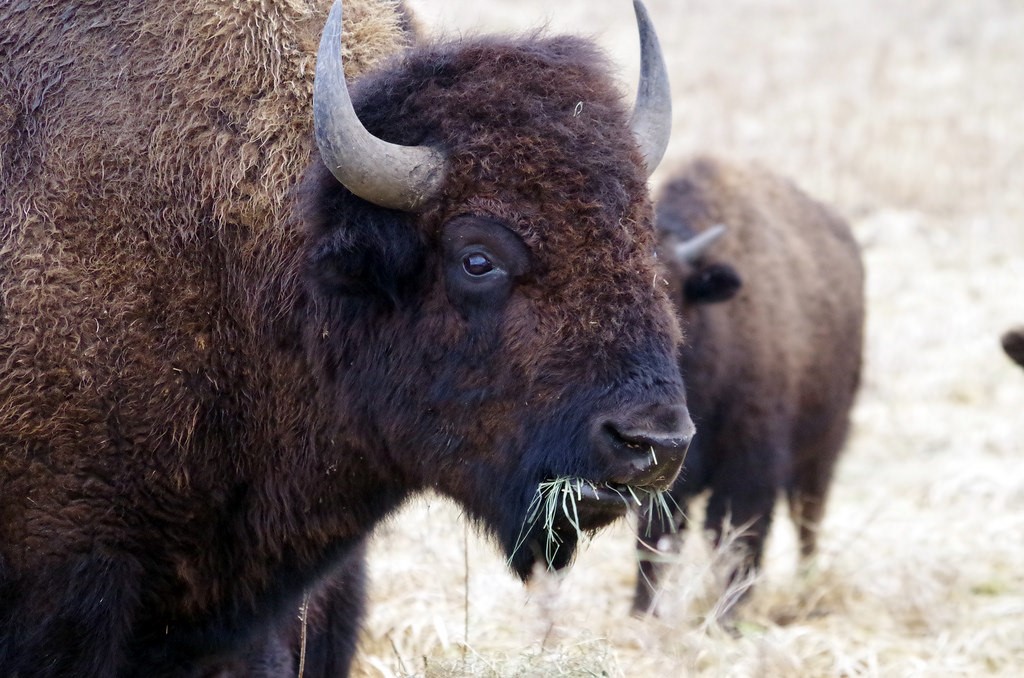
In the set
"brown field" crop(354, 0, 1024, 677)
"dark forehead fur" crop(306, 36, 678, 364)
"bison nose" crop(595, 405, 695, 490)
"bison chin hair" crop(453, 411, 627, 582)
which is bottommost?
"brown field" crop(354, 0, 1024, 677)

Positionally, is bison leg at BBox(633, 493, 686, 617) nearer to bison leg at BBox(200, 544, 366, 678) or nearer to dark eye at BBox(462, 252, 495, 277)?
bison leg at BBox(200, 544, 366, 678)

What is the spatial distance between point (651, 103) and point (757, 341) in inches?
167

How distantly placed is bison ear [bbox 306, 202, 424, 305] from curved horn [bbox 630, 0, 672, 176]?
3.18 ft

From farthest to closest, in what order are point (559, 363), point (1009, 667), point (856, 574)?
point (856, 574) < point (1009, 667) < point (559, 363)

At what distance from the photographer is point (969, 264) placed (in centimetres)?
1619

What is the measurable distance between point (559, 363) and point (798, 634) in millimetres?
3363

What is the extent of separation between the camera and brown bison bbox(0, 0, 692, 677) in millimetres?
3383

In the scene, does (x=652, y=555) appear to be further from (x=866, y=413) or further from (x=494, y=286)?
(x=866, y=413)

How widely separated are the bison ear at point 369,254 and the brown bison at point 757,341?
366 centimetres

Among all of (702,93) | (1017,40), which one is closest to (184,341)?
(702,93)

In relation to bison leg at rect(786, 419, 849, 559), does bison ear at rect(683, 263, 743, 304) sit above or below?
above

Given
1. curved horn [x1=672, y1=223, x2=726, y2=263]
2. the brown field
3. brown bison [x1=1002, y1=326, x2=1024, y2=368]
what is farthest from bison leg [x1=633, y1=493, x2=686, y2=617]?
brown bison [x1=1002, y1=326, x2=1024, y2=368]

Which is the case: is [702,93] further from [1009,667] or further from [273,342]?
[273,342]

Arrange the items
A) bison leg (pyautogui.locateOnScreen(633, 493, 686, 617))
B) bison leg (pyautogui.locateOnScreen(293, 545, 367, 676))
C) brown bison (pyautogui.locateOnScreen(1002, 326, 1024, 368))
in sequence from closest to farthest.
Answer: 1. bison leg (pyautogui.locateOnScreen(293, 545, 367, 676))
2. brown bison (pyautogui.locateOnScreen(1002, 326, 1024, 368))
3. bison leg (pyautogui.locateOnScreen(633, 493, 686, 617))
